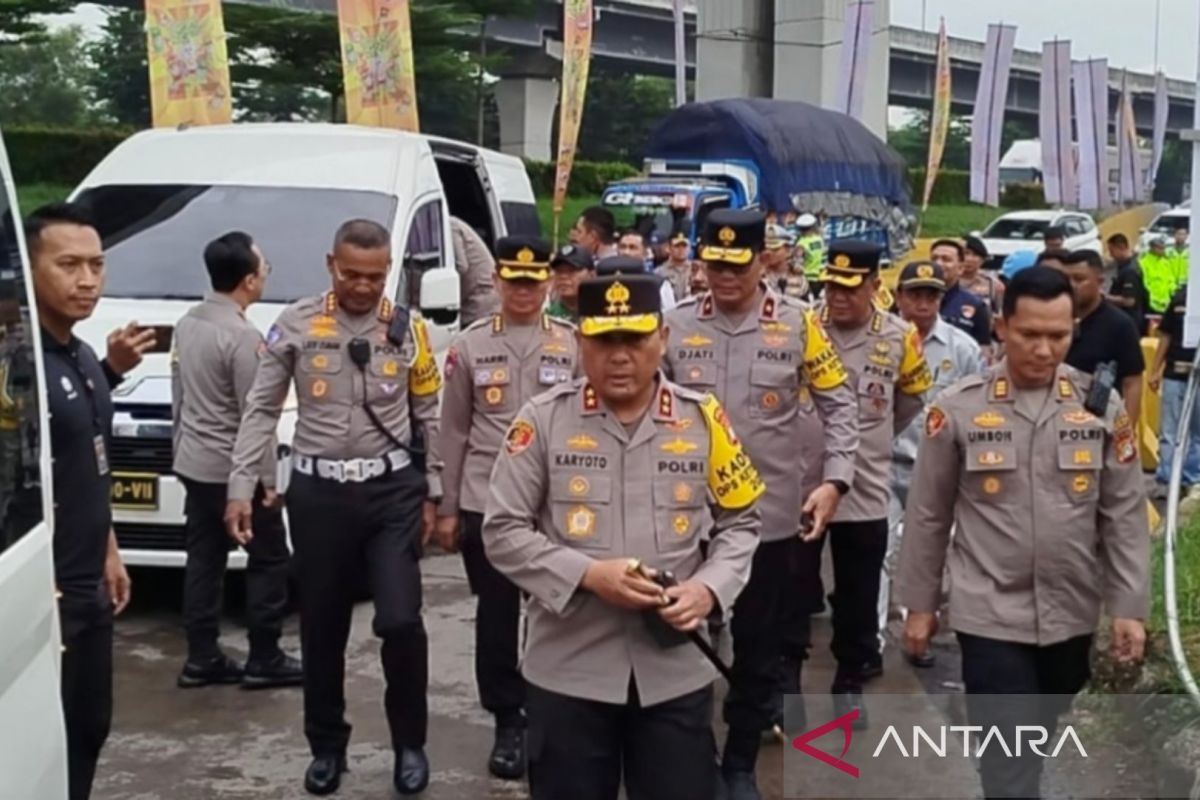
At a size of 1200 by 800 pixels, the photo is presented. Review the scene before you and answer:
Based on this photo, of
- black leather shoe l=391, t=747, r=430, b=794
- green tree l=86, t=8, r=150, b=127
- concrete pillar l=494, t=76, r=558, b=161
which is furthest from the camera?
concrete pillar l=494, t=76, r=558, b=161

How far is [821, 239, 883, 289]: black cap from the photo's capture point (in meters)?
6.32

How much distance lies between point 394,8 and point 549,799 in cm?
1257

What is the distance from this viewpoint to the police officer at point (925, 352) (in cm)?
737

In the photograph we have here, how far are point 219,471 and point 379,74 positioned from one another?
9.04 metres

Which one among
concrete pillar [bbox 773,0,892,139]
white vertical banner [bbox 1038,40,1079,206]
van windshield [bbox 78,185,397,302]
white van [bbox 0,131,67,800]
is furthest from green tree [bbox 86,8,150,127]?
white van [bbox 0,131,67,800]

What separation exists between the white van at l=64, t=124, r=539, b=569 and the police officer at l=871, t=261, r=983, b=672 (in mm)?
2226

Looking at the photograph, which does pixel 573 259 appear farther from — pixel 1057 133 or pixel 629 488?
pixel 1057 133

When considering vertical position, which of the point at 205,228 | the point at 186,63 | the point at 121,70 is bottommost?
the point at 205,228

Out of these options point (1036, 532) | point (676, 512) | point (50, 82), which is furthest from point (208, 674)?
point (50, 82)

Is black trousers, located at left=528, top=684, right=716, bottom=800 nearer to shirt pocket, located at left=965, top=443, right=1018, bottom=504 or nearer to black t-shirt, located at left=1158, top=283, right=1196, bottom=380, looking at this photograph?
shirt pocket, located at left=965, top=443, right=1018, bottom=504

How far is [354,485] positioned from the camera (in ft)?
17.9

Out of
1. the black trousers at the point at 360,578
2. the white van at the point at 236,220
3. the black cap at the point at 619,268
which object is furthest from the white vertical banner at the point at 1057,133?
the black trousers at the point at 360,578

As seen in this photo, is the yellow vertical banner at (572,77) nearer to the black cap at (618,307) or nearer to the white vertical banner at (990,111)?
the white vertical banner at (990,111)

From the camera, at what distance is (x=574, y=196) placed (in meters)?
40.8
